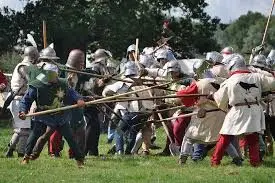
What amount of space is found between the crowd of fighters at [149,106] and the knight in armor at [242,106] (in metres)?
0.01

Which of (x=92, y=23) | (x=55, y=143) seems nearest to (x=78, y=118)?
(x=55, y=143)

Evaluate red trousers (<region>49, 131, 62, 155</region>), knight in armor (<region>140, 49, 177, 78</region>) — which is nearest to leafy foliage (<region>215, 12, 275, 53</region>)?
knight in armor (<region>140, 49, 177, 78</region>)

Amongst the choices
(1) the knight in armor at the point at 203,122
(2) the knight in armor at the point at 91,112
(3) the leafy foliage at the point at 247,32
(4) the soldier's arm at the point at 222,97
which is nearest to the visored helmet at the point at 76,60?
(2) the knight in armor at the point at 91,112

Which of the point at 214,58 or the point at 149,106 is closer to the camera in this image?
the point at 214,58

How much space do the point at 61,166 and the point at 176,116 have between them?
91.0 inches

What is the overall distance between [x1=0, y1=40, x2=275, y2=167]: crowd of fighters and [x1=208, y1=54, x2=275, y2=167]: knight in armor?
0.05 feet

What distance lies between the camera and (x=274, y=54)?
14.6 metres

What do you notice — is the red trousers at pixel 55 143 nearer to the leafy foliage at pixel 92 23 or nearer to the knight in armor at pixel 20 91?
the knight in armor at pixel 20 91

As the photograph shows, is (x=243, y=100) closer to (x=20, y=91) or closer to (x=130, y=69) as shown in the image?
(x=130, y=69)

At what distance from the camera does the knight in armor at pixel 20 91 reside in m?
11.8

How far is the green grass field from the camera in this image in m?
8.85

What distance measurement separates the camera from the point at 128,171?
9.62m

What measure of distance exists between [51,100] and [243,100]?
2688 mm

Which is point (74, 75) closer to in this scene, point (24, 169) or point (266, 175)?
point (24, 169)
